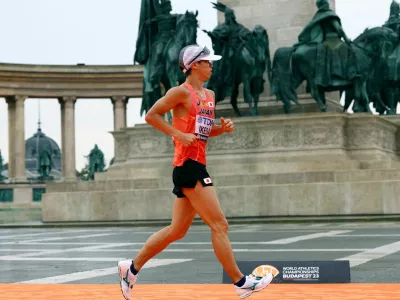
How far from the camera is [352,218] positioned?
109 feet

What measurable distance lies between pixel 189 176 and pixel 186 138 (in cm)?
40

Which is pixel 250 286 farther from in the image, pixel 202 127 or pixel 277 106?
pixel 277 106

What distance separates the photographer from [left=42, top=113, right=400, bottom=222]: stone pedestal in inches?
1361

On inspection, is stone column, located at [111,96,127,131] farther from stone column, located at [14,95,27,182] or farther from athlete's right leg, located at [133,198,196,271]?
athlete's right leg, located at [133,198,196,271]

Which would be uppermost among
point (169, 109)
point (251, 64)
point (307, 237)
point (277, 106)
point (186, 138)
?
point (251, 64)

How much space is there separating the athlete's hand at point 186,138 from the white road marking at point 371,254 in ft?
18.1

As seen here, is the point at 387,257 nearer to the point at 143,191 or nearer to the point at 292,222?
the point at 292,222

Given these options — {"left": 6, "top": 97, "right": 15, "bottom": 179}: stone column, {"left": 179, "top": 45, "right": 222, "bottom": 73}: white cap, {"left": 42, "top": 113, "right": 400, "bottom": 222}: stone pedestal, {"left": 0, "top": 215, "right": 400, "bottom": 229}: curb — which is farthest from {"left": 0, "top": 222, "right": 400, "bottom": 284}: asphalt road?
{"left": 6, "top": 97, "right": 15, "bottom": 179}: stone column

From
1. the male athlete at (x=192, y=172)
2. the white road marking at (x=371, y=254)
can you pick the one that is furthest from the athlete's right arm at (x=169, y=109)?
the white road marking at (x=371, y=254)

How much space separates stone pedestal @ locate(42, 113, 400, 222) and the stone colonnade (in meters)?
42.0

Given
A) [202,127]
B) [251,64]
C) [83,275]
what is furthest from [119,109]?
[202,127]

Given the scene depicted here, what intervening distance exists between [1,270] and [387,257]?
6.33 m

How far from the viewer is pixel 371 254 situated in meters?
16.9

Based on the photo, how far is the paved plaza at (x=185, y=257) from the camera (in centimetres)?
1283
